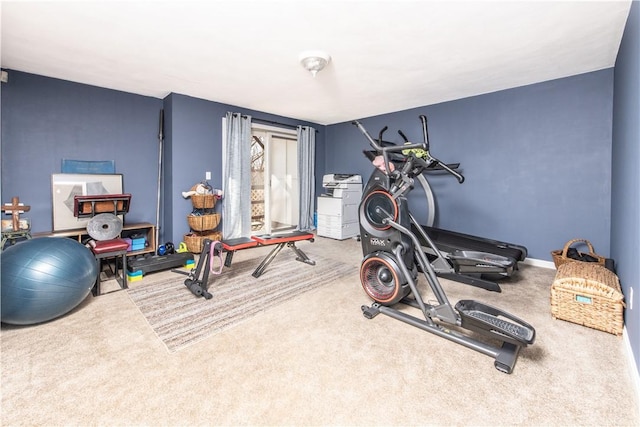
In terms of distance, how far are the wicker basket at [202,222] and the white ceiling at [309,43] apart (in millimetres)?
1691

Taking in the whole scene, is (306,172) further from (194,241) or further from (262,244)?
(262,244)

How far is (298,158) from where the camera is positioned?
5.57 metres

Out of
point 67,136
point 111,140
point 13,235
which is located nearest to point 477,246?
point 111,140

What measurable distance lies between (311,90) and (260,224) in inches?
115

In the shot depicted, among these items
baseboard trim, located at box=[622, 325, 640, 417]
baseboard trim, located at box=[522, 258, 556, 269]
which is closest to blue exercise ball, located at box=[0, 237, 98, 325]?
baseboard trim, located at box=[622, 325, 640, 417]

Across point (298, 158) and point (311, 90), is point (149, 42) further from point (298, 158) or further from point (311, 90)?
point (298, 158)

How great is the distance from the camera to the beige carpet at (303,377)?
129 centimetres

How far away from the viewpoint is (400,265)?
2.15m

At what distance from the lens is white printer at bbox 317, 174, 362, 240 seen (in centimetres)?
507

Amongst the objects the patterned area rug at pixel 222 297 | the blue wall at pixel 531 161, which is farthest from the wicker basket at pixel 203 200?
the blue wall at pixel 531 161

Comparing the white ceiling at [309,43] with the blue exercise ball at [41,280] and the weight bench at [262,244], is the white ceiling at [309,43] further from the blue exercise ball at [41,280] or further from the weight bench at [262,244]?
the weight bench at [262,244]

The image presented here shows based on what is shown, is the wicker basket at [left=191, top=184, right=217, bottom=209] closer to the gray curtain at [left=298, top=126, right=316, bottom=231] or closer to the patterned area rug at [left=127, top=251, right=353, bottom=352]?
the patterned area rug at [left=127, top=251, right=353, bottom=352]

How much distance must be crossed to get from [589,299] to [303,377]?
2.11m

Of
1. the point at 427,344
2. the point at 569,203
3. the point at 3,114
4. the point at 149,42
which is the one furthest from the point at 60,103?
the point at 569,203
